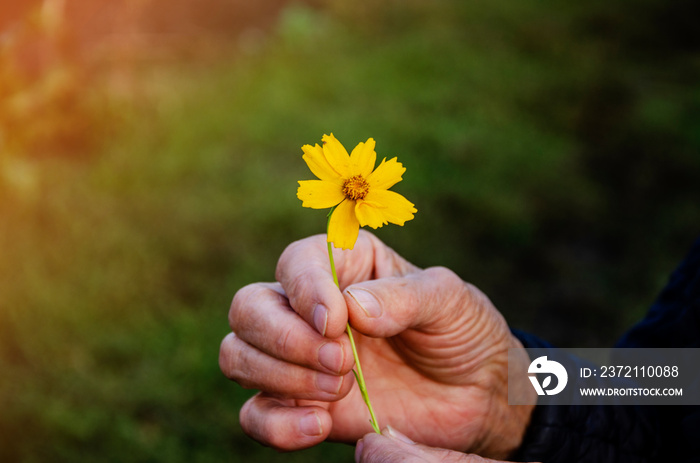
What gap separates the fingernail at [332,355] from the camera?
1255 millimetres

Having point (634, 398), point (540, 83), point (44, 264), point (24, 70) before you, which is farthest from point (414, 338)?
point (540, 83)

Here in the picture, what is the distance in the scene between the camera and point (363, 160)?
1126 mm

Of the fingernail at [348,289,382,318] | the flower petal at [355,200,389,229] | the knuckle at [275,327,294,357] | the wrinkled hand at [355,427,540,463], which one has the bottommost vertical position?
the wrinkled hand at [355,427,540,463]

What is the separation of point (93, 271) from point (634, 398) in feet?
8.27

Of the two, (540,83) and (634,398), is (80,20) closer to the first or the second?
(540,83)

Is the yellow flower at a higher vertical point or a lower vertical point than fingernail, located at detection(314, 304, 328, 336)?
higher

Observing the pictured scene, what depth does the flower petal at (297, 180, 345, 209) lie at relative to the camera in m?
1.08

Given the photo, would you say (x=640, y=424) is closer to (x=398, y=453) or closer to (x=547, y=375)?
(x=547, y=375)

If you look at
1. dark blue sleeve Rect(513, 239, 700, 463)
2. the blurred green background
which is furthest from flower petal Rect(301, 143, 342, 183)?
the blurred green background

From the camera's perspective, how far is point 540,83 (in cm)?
484

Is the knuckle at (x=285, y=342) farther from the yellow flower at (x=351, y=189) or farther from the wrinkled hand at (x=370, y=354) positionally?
the yellow flower at (x=351, y=189)

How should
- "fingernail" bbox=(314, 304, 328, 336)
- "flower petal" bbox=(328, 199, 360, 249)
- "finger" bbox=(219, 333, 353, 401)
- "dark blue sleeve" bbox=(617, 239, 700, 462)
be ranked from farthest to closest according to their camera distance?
"dark blue sleeve" bbox=(617, 239, 700, 462) → "finger" bbox=(219, 333, 353, 401) → "fingernail" bbox=(314, 304, 328, 336) → "flower petal" bbox=(328, 199, 360, 249)

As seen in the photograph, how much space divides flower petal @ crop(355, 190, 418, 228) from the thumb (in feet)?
1.43

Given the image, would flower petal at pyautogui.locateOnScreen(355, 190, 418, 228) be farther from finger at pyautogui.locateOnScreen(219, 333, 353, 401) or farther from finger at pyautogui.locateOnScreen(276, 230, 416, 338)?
finger at pyautogui.locateOnScreen(219, 333, 353, 401)
